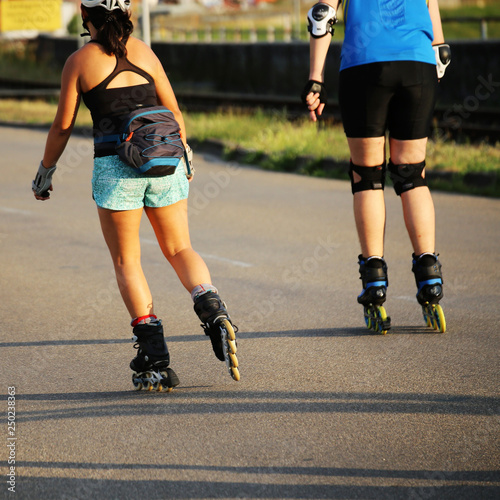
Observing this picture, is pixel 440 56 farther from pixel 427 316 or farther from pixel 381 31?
pixel 427 316

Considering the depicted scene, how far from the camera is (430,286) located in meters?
4.66

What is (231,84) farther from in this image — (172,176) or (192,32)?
(172,176)

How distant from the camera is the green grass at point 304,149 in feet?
36.0

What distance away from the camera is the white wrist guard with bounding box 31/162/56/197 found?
167 inches

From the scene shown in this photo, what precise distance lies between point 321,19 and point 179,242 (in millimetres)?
1603

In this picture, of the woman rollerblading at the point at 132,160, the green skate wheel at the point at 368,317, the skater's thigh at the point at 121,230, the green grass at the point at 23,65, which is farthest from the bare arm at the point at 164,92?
the green grass at the point at 23,65

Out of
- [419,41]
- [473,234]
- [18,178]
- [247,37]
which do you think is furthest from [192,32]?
[419,41]

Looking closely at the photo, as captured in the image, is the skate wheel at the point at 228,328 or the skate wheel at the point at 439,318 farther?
the skate wheel at the point at 439,318

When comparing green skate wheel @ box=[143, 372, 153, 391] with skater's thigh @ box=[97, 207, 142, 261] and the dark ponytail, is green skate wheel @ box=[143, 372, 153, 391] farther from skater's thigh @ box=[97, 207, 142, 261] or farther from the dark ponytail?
the dark ponytail

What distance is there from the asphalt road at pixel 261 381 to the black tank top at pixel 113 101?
3.99 feet

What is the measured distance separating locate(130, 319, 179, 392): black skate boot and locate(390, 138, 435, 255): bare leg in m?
1.60

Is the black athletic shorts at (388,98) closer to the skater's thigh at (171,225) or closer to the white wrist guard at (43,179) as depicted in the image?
the skater's thigh at (171,225)

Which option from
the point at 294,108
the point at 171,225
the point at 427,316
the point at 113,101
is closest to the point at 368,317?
the point at 427,316

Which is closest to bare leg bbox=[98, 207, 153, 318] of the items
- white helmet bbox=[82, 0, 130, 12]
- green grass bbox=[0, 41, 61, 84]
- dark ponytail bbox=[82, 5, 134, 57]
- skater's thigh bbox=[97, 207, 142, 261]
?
Answer: skater's thigh bbox=[97, 207, 142, 261]
